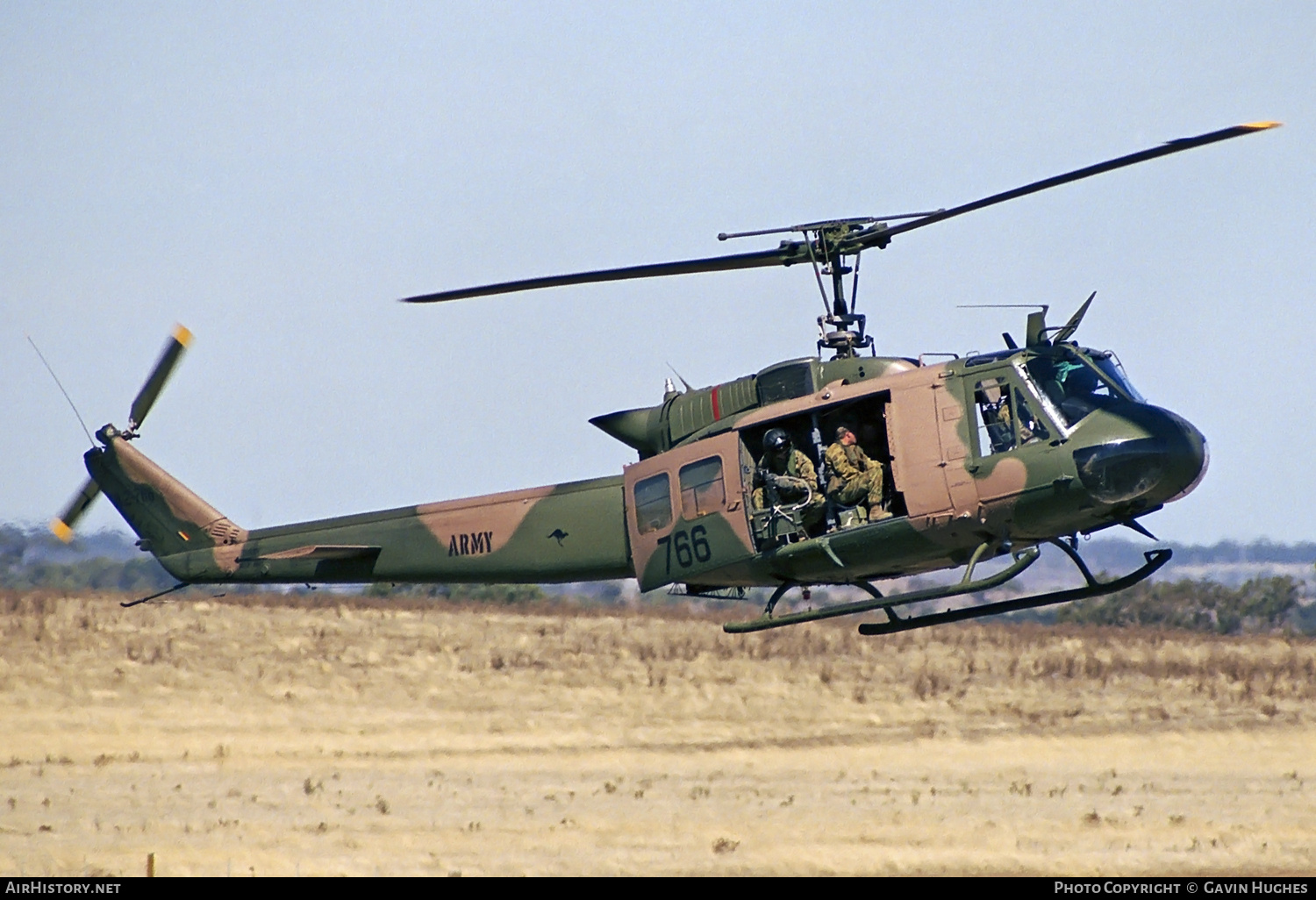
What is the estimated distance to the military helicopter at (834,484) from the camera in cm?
1449

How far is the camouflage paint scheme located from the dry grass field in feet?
14.3

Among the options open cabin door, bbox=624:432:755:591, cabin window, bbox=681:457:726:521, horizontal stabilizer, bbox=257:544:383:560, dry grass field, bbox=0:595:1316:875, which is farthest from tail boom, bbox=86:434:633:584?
dry grass field, bbox=0:595:1316:875

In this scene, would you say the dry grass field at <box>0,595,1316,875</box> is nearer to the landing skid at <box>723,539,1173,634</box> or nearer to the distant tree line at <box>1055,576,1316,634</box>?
the landing skid at <box>723,539,1173,634</box>

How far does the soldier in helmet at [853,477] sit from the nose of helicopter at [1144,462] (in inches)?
75.1

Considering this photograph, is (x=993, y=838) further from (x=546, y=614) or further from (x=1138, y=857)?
(x=546, y=614)

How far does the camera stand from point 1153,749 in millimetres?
29406

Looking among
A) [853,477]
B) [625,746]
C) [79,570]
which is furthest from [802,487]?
[79,570]

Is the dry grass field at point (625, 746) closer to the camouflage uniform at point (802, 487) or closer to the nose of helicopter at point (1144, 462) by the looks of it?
the camouflage uniform at point (802, 487)

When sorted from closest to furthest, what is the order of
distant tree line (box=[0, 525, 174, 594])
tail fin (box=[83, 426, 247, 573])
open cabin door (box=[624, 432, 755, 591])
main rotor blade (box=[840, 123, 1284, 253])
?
main rotor blade (box=[840, 123, 1284, 253])
open cabin door (box=[624, 432, 755, 591])
tail fin (box=[83, 426, 247, 573])
distant tree line (box=[0, 525, 174, 594])

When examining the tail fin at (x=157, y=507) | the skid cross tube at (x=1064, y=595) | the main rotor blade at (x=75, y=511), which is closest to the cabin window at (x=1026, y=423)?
the skid cross tube at (x=1064, y=595)

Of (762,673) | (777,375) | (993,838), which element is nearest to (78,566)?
(762,673)

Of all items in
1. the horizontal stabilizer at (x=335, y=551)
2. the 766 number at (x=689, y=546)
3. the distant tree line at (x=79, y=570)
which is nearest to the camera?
the 766 number at (x=689, y=546)

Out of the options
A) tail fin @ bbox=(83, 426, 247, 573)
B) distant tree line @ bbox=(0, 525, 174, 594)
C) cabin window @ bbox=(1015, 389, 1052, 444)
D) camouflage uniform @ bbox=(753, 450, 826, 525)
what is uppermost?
distant tree line @ bbox=(0, 525, 174, 594)

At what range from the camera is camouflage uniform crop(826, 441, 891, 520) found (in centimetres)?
1541
